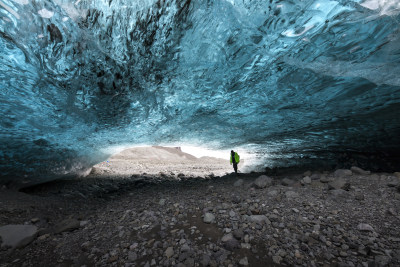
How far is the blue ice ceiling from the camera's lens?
5.77 feet

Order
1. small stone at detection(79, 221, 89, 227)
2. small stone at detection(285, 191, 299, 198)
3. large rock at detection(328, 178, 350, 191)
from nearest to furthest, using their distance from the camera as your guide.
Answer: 1. small stone at detection(79, 221, 89, 227)
2. small stone at detection(285, 191, 299, 198)
3. large rock at detection(328, 178, 350, 191)

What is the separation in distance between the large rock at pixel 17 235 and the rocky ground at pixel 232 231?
1 centimetres

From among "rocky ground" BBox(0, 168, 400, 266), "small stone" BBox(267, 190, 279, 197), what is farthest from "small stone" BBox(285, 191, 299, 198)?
"small stone" BBox(267, 190, 279, 197)

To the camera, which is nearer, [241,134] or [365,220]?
[365,220]

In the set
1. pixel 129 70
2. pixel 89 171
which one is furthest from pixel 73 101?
pixel 89 171

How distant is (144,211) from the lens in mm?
2754

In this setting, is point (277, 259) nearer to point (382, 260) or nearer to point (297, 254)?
point (297, 254)

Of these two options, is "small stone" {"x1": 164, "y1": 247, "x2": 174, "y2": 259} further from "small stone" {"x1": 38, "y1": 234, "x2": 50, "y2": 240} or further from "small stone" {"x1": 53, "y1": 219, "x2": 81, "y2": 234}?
"small stone" {"x1": 38, "y1": 234, "x2": 50, "y2": 240}

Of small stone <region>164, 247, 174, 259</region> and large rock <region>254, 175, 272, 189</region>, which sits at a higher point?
large rock <region>254, 175, 272, 189</region>

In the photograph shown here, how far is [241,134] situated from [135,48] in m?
4.71

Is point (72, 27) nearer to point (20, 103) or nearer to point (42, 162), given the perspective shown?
point (20, 103)

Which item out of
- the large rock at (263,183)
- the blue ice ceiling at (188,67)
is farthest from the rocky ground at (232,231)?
the blue ice ceiling at (188,67)

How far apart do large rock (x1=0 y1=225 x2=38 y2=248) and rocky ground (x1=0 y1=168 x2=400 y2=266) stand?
0.01m

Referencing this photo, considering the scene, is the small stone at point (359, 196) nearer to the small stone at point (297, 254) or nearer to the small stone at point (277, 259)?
the small stone at point (297, 254)
